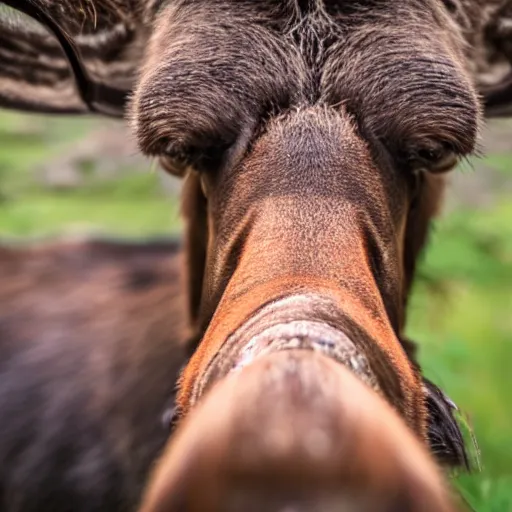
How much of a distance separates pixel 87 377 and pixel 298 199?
2247 millimetres

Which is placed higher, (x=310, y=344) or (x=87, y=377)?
(x=310, y=344)

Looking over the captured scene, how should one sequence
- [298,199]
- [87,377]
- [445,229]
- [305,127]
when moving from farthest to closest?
[445,229] < [87,377] < [305,127] < [298,199]

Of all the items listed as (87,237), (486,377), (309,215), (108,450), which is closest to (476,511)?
(309,215)

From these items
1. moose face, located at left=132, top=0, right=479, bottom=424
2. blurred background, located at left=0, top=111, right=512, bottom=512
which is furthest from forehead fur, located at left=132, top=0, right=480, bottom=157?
blurred background, located at left=0, top=111, right=512, bottom=512

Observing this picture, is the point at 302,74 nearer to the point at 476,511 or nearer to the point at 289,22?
the point at 289,22

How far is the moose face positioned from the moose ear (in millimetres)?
493

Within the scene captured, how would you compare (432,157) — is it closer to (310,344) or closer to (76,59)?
(310,344)

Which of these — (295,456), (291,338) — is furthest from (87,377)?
(295,456)

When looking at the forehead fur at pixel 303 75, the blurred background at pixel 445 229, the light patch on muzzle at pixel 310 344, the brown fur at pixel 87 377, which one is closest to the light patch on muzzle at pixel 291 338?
the light patch on muzzle at pixel 310 344

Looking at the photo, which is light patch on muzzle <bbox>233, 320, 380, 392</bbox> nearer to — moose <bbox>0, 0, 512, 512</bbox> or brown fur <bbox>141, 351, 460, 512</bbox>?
moose <bbox>0, 0, 512, 512</bbox>

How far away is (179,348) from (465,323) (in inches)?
192

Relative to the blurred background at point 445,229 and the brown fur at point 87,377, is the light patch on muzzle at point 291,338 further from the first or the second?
the brown fur at point 87,377

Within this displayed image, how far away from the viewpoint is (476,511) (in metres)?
2.62

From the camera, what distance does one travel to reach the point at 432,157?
8.21 ft
